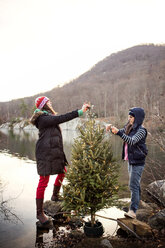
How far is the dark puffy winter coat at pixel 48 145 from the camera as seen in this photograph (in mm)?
4461

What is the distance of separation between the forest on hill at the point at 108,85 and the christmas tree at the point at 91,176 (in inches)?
2175

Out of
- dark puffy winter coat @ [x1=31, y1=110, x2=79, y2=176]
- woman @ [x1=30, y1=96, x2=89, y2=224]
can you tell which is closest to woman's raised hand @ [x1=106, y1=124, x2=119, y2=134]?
woman @ [x1=30, y1=96, x2=89, y2=224]

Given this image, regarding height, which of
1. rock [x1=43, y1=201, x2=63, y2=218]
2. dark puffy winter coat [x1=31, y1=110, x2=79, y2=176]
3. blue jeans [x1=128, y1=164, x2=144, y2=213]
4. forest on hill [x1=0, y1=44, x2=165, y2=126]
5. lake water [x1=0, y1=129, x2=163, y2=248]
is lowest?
lake water [x1=0, y1=129, x2=163, y2=248]

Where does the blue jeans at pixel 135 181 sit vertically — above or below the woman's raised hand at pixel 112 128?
below

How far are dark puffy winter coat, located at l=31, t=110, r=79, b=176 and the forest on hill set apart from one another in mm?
55016

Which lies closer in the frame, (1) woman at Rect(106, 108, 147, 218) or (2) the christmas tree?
(2) the christmas tree

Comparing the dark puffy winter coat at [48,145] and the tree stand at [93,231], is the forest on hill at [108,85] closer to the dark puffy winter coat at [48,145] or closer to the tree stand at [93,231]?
the dark puffy winter coat at [48,145]

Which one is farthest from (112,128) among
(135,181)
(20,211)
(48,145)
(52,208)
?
(20,211)

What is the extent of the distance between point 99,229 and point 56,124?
2.32m

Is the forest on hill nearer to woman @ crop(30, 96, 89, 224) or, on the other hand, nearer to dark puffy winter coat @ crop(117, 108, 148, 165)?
dark puffy winter coat @ crop(117, 108, 148, 165)

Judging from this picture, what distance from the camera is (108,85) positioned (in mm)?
116500

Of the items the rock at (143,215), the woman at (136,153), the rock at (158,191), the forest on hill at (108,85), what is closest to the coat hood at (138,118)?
the woman at (136,153)

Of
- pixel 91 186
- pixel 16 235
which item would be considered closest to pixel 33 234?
pixel 16 235

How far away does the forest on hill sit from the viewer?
8194cm
